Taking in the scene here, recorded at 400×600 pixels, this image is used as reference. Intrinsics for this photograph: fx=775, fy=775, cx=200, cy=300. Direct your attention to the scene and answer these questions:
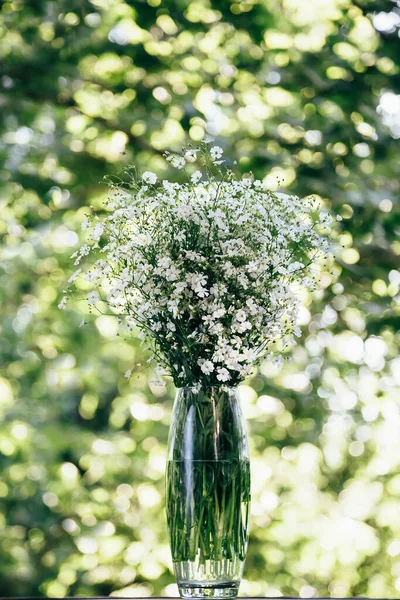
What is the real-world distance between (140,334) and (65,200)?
1.04 m

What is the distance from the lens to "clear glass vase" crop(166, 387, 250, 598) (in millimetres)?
911

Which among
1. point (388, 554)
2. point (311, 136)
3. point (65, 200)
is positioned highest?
point (311, 136)

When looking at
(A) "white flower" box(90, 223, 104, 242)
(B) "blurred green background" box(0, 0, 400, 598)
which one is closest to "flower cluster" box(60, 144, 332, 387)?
(A) "white flower" box(90, 223, 104, 242)

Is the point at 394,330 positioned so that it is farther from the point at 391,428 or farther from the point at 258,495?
the point at 258,495

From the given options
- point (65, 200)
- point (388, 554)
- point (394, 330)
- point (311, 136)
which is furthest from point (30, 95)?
point (388, 554)

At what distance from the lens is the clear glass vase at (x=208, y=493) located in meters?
0.91

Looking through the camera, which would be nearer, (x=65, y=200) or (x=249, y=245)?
(x=249, y=245)

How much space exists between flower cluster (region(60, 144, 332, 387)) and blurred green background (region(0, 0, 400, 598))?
3.09 feet

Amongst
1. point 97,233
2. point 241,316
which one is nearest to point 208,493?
point 241,316

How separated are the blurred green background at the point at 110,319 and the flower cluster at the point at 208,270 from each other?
3.09 feet

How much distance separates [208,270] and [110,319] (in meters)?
1.06

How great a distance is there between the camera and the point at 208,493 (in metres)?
0.92

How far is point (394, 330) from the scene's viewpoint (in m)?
1.83

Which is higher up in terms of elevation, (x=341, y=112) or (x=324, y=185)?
(x=341, y=112)
